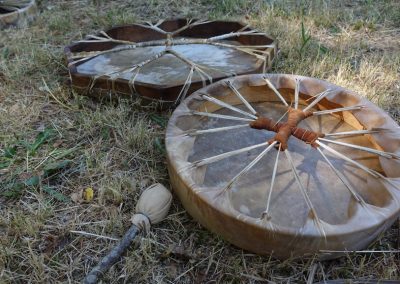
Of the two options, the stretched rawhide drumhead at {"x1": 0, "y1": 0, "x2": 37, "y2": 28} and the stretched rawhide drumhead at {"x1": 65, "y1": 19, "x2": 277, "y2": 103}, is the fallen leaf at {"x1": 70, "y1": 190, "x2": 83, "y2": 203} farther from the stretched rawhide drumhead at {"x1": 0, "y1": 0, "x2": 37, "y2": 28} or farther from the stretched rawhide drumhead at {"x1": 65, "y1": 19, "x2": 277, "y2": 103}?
the stretched rawhide drumhead at {"x1": 0, "y1": 0, "x2": 37, "y2": 28}

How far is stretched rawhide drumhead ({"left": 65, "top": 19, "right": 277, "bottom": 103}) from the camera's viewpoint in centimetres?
189

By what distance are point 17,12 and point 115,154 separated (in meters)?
1.88

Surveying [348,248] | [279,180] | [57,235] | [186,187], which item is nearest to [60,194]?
[57,235]

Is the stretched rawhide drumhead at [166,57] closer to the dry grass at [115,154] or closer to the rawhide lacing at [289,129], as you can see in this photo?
the dry grass at [115,154]

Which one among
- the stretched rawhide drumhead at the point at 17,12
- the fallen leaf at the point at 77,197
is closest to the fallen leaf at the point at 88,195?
the fallen leaf at the point at 77,197

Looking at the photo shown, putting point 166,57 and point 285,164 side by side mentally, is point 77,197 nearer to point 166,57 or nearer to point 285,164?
point 285,164

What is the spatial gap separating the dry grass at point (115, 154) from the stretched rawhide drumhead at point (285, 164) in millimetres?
105

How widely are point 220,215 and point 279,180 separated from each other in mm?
325

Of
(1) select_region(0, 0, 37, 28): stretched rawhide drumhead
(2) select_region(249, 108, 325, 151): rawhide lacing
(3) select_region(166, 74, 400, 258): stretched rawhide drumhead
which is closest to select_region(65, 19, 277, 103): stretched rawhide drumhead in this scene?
(3) select_region(166, 74, 400, 258): stretched rawhide drumhead

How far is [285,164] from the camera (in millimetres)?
1475

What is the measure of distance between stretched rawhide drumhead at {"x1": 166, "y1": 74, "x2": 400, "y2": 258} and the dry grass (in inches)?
4.1

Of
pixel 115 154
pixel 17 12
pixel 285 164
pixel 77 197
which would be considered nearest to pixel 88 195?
pixel 77 197

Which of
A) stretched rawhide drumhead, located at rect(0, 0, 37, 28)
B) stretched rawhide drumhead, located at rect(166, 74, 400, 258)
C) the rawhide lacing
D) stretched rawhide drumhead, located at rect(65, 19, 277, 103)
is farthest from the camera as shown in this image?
stretched rawhide drumhead, located at rect(0, 0, 37, 28)

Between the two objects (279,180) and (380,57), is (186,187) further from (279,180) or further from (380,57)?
(380,57)
